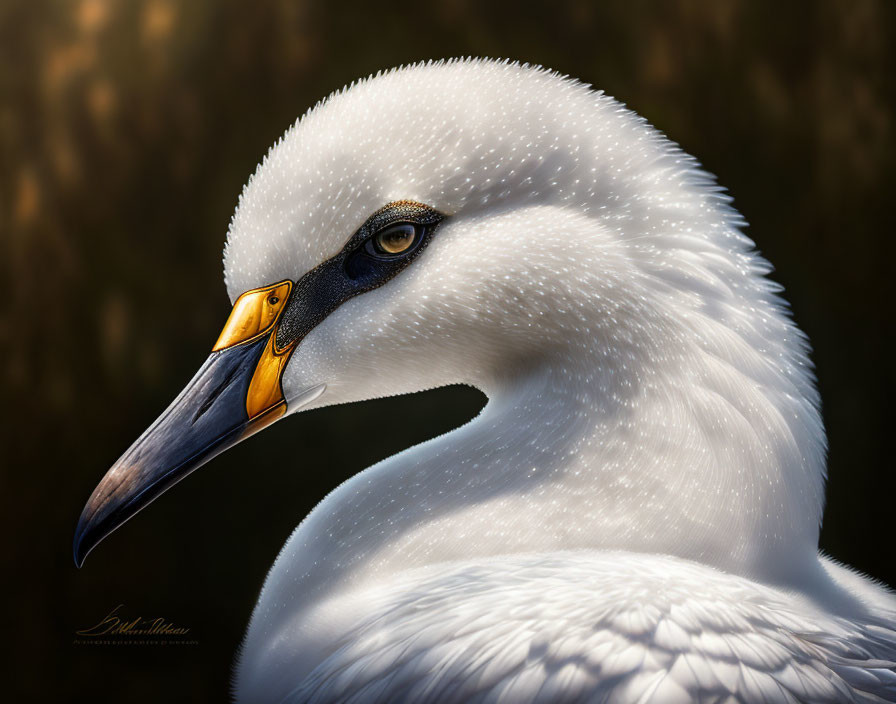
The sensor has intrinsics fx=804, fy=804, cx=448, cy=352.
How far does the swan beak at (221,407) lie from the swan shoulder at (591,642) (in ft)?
0.57

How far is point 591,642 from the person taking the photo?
1.55 ft

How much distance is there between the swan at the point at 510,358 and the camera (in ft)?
1.92

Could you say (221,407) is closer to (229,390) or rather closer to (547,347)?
(229,390)

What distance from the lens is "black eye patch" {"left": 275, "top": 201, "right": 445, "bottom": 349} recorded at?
61cm

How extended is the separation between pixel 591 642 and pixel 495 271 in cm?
27

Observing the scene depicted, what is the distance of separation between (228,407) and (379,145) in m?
0.24

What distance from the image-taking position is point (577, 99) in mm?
634

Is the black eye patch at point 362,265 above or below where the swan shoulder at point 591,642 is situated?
above

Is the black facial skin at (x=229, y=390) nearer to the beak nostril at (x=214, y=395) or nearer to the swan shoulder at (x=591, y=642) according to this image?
the beak nostril at (x=214, y=395)
